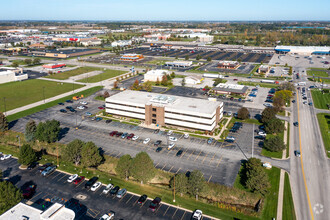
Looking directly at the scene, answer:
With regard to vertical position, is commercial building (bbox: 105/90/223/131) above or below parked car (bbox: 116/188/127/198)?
above

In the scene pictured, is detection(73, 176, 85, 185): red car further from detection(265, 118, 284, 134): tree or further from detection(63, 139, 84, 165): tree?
detection(265, 118, 284, 134): tree

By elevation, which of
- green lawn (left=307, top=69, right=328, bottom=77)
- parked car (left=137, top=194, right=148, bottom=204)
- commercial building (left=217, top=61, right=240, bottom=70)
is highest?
commercial building (left=217, top=61, right=240, bottom=70)

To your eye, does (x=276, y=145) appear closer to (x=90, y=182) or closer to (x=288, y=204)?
(x=288, y=204)

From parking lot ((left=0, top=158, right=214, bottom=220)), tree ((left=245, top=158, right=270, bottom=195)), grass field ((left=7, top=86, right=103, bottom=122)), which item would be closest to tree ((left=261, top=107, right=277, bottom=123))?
tree ((left=245, top=158, right=270, bottom=195))

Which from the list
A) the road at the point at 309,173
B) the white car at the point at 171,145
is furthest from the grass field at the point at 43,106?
the road at the point at 309,173

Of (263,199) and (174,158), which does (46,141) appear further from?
(263,199)

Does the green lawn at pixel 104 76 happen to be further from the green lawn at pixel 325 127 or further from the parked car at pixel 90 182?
the green lawn at pixel 325 127

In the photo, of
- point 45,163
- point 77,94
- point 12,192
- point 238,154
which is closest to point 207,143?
point 238,154

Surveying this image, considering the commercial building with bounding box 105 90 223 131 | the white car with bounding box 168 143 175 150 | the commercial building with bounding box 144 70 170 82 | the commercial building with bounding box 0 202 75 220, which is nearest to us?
the commercial building with bounding box 0 202 75 220
